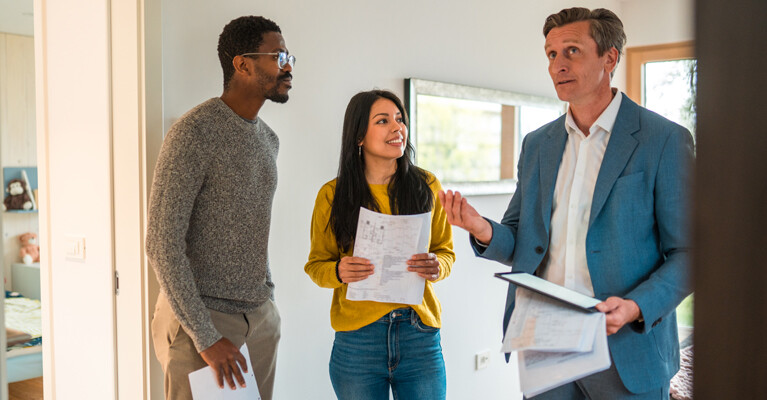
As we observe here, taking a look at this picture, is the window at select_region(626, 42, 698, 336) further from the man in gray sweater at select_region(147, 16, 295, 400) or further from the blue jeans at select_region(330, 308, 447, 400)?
the man in gray sweater at select_region(147, 16, 295, 400)

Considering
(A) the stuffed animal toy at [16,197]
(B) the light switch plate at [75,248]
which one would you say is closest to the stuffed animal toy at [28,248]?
(A) the stuffed animal toy at [16,197]

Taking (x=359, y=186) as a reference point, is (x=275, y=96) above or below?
above

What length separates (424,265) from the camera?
194cm

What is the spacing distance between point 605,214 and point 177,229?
1.13m

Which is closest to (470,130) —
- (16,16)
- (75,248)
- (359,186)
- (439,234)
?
(439,234)

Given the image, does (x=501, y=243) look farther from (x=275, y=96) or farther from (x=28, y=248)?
(x=28, y=248)

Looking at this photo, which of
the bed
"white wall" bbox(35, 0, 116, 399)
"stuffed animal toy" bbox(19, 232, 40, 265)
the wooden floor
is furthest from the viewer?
"stuffed animal toy" bbox(19, 232, 40, 265)

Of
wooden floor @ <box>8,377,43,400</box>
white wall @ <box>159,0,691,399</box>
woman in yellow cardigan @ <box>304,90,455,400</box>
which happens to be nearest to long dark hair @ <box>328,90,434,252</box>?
woman in yellow cardigan @ <box>304,90,455,400</box>

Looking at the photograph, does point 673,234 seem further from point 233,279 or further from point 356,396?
point 233,279

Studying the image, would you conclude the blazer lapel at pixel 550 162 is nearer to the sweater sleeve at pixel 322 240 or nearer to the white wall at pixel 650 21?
the sweater sleeve at pixel 322 240

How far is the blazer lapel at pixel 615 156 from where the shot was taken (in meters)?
1.43

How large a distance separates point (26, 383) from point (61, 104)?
3274 millimetres

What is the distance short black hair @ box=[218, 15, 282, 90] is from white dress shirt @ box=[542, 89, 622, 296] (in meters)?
0.98

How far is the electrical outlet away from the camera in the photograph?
354 cm
